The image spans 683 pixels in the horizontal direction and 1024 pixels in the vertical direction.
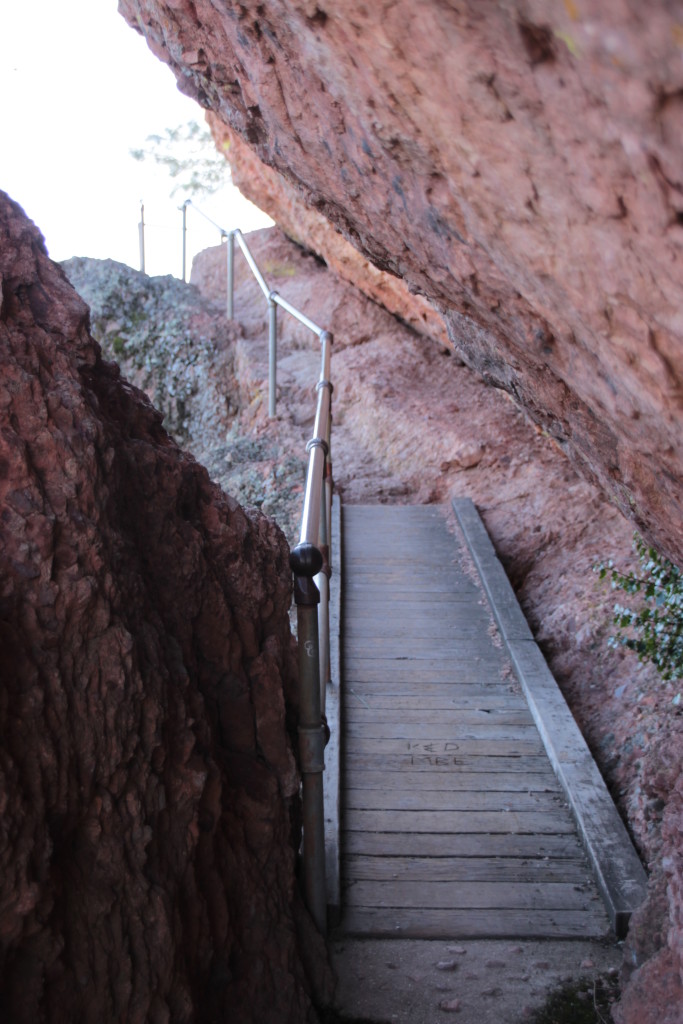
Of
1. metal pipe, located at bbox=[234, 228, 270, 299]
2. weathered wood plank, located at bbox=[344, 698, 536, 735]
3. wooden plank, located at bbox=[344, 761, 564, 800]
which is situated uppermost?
metal pipe, located at bbox=[234, 228, 270, 299]

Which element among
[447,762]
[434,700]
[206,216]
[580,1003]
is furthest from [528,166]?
[206,216]

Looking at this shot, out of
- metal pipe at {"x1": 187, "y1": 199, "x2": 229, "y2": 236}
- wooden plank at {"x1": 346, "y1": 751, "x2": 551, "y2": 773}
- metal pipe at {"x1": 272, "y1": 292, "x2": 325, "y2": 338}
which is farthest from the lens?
metal pipe at {"x1": 187, "y1": 199, "x2": 229, "y2": 236}

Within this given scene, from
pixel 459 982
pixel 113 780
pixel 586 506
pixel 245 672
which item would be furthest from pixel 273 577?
pixel 586 506

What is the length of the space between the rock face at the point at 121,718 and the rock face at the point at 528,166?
28.8 inches

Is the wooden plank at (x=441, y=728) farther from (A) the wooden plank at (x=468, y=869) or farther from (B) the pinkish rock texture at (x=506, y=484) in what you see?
(A) the wooden plank at (x=468, y=869)

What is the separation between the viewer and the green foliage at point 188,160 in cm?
1277

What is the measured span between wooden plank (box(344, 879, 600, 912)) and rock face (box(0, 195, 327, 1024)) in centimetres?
53

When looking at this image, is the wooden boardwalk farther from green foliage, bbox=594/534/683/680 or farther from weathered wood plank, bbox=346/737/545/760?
green foliage, bbox=594/534/683/680

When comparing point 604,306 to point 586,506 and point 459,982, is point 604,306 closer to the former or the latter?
point 459,982

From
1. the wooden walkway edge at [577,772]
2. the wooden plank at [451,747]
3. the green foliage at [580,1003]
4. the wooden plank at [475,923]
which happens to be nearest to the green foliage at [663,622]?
the wooden walkway edge at [577,772]

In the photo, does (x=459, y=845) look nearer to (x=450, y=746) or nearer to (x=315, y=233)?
(x=450, y=746)

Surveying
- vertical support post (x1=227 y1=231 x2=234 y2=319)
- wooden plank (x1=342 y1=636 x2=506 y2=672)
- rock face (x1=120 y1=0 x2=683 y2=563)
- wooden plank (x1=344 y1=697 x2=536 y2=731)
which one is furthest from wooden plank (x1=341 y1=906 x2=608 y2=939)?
vertical support post (x1=227 y1=231 x2=234 y2=319)

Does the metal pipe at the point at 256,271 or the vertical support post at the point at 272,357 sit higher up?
the metal pipe at the point at 256,271

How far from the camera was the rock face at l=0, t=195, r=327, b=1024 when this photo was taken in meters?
1.58
